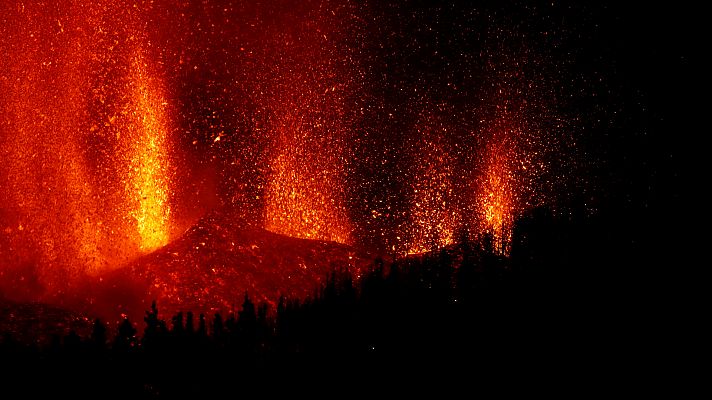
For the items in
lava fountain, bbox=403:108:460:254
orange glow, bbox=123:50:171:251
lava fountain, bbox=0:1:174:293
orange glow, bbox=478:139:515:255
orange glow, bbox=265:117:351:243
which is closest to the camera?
lava fountain, bbox=0:1:174:293

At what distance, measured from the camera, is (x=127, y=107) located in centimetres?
1121

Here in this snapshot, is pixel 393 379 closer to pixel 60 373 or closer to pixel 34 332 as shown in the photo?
pixel 60 373

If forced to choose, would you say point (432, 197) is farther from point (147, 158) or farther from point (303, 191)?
point (147, 158)

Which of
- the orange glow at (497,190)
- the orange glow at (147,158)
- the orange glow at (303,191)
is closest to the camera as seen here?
the orange glow at (147,158)

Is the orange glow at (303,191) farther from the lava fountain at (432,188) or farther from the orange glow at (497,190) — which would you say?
the orange glow at (497,190)

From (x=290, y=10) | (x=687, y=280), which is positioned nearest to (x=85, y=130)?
(x=290, y=10)

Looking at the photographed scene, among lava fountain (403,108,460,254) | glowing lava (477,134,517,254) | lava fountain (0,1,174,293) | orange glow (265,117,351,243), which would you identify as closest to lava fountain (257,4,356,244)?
orange glow (265,117,351,243)

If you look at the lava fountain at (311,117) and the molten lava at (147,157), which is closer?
the molten lava at (147,157)

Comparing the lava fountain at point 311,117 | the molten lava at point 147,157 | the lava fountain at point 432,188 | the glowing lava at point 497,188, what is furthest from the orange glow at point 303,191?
the glowing lava at point 497,188

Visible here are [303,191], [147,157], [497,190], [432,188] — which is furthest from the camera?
[497,190]

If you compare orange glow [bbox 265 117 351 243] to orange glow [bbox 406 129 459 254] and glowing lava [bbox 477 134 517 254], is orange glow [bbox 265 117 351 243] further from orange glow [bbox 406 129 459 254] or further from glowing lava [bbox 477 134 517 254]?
glowing lava [bbox 477 134 517 254]

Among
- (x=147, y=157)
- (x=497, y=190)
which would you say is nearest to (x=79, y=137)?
(x=147, y=157)

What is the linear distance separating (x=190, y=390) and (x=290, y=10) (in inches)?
355

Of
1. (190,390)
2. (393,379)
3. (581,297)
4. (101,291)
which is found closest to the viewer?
(190,390)
